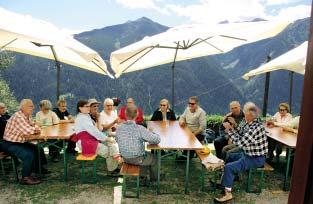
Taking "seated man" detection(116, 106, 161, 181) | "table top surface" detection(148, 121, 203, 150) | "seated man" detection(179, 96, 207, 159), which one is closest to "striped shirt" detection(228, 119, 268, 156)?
"table top surface" detection(148, 121, 203, 150)

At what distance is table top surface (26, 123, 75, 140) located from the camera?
224 inches

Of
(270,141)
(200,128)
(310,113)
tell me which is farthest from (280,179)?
(310,113)

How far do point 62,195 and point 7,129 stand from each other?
1431 millimetres

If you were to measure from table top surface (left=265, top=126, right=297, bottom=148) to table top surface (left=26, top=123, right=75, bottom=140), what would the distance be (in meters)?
3.51

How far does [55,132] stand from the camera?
6109 millimetres

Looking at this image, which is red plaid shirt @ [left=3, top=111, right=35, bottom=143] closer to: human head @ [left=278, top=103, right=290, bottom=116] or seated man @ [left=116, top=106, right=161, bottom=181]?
seated man @ [left=116, top=106, right=161, bottom=181]

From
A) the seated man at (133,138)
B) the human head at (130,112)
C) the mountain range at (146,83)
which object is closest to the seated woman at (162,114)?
the seated man at (133,138)

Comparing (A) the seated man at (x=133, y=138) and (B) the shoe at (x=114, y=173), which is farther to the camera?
(B) the shoe at (x=114, y=173)

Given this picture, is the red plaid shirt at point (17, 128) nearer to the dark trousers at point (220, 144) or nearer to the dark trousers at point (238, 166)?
the dark trousers at point (238, 166)

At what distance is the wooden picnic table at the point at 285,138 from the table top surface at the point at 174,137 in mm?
1385

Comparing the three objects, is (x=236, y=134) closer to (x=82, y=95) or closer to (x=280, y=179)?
(x=280, y=179)

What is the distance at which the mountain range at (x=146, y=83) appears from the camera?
102m

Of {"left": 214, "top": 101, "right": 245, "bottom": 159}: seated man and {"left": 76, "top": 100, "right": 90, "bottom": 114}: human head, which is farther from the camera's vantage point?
{"left": 214, "top": 101, "right": 245, "bottom": 159}: seated man

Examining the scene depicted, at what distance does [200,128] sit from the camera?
713 centimetres
